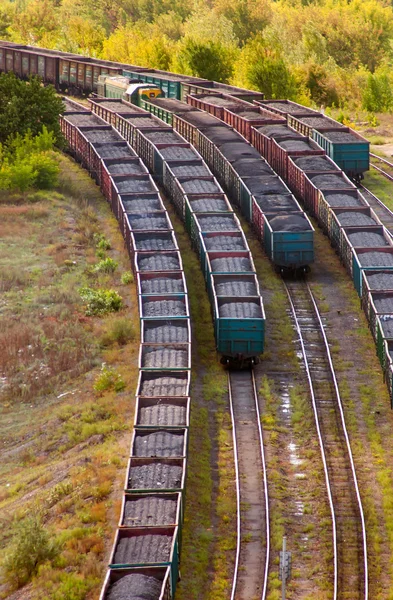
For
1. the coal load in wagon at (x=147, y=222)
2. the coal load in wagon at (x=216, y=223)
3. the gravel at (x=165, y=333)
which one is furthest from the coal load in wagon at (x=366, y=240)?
the gravel at (x=165, y=333)

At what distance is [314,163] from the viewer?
46562mm

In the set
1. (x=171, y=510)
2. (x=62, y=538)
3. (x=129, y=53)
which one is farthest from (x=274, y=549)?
(x=129, y=53)

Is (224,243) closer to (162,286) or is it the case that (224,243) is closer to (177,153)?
(162,286)

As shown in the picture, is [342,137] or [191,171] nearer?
[191,171]

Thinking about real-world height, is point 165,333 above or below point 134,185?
below

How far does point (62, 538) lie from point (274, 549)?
17.3 ft

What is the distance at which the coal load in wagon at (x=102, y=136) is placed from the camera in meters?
52.4

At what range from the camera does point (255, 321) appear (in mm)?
30984

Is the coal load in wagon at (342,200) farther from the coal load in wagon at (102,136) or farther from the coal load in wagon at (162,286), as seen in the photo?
the coal load in wagon at (102,136)

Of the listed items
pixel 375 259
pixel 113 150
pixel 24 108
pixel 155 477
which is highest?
pixel 24 108

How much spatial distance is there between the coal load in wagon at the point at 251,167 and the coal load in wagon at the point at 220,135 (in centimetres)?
370

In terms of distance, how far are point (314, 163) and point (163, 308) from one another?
17.4 metres

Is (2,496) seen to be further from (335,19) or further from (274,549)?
(335,19)

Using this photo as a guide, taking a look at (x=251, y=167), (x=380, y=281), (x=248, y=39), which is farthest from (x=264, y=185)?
(x=248, y=39)
